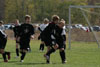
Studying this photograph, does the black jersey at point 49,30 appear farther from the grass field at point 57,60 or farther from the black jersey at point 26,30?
the grass field at point 57,60

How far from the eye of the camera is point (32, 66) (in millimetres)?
12773

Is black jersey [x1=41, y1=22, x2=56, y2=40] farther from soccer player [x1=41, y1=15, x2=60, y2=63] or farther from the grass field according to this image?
the grass field

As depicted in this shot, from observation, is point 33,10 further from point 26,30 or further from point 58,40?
point 58,40

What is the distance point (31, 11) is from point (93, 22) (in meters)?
15.3

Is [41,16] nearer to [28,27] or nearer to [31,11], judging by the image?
[31,11]

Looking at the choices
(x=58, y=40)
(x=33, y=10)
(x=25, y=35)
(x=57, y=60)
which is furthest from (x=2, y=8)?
(x=58, y=40)

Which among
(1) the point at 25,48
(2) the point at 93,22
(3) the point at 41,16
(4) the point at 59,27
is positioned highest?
(4) the point at 59,27

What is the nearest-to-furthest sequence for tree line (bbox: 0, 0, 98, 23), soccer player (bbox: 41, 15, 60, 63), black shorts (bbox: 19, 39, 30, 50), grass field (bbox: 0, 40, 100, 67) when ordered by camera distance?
grass field (bbox: 0, 40, 100, 67) → soccer player (bbox: 41, 15, 60, 63) → black shorts (bbox: 19, 39, 30, 50) → tree line (bbox: 0, 0, 98, 23)

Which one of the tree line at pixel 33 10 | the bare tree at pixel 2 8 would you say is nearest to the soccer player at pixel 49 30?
the tree line at pixel 33 10

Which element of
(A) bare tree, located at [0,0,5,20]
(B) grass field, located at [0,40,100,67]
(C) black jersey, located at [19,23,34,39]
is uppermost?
(C) black jersey, located at [19,23,34,39]

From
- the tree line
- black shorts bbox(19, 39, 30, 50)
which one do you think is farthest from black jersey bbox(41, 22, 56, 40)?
the tree line

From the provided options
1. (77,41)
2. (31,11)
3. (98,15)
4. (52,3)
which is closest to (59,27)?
(98,15)

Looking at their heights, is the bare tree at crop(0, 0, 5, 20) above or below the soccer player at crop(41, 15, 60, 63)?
below

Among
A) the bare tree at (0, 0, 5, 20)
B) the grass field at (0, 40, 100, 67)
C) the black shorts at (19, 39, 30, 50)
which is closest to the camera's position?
the grass field at (0, 40, 100, 67)
